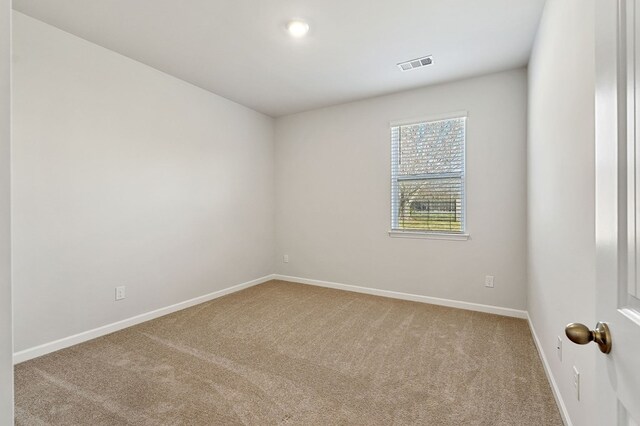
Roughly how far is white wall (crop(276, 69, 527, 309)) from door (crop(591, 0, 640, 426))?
295 cm

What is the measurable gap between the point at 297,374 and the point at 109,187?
2436 millimetres

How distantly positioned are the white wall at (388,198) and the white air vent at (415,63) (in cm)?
63

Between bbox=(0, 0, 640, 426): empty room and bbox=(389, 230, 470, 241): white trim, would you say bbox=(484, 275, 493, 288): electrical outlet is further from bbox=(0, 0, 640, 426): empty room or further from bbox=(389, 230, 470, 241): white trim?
bbox=(389, 230, 470, 241): white trim

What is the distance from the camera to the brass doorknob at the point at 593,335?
625mm

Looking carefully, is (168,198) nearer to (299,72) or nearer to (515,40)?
(299,72)

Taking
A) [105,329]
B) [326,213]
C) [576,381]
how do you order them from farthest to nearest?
[326,213], [105,329], [576,381]

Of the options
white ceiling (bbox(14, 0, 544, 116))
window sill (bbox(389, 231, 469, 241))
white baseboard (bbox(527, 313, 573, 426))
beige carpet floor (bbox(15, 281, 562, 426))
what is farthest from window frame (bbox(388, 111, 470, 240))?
white baseboard (bbox(527, 313, 573, 426))

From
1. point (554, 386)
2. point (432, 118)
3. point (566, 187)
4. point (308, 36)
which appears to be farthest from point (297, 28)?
point (554, 386)

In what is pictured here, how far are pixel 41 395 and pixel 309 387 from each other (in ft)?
5.59

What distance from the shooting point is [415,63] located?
3086 mm

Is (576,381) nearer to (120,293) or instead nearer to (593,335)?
(593,335)

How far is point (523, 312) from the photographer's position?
10.4ft

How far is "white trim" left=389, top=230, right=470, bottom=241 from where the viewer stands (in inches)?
139

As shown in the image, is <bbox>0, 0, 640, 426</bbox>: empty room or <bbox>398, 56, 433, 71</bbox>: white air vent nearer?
<bbox>0, 0, 640, 426</bbox>: empty room
